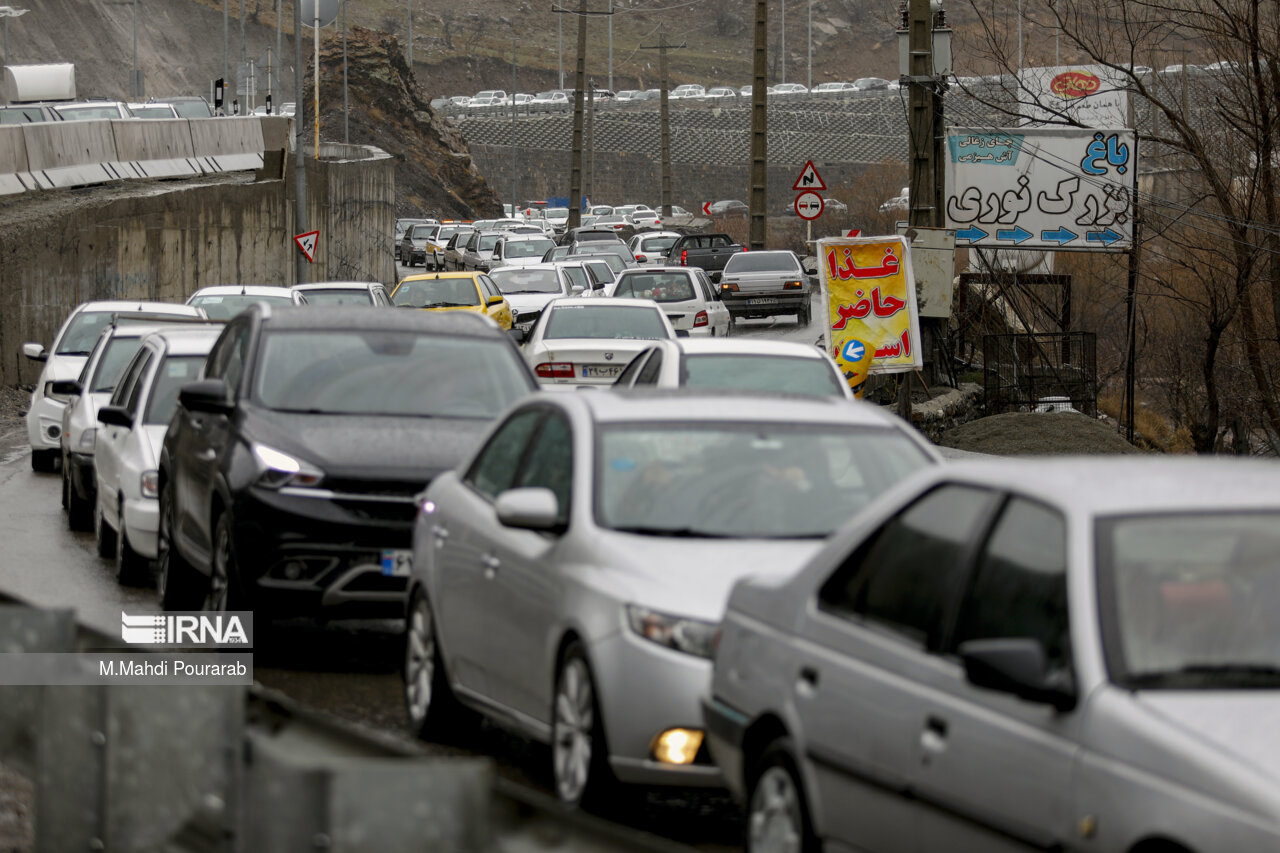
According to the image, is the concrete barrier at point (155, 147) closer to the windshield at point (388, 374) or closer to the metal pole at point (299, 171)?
the metal pole at point (299, 171)

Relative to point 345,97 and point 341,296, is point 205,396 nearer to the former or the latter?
point 341,296

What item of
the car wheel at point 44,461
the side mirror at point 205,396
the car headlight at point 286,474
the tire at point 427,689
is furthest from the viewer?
the car wheel at point 44,461

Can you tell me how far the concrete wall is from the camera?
31016 millimetres

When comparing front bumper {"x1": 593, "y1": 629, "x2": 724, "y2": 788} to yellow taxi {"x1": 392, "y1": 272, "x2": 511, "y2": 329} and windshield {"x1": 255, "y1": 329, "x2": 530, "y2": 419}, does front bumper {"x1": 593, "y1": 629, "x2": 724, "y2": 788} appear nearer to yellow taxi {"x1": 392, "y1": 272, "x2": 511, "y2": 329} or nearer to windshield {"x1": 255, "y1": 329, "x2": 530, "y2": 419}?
windshield {"x1": 255, "y1": 329, "x2": 530, "y2": 419}

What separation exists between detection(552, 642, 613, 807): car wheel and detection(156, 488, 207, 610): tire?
175 inches

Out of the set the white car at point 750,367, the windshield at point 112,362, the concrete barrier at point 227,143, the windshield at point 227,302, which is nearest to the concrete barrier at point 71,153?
the concrete barrier at point 227,143

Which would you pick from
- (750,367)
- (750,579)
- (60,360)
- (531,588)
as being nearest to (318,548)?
(531,588)

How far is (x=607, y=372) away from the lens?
820 inches

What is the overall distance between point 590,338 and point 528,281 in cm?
1702

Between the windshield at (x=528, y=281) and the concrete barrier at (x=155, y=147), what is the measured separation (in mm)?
8927

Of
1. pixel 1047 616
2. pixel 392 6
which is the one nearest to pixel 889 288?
pixel 1047 616

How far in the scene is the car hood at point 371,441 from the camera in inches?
367

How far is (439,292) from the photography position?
3241cm

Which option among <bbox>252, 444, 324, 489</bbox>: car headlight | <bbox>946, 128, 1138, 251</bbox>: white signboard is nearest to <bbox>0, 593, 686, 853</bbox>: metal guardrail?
<bbox>252, 444, 324, 489</bbox>: car headlight
